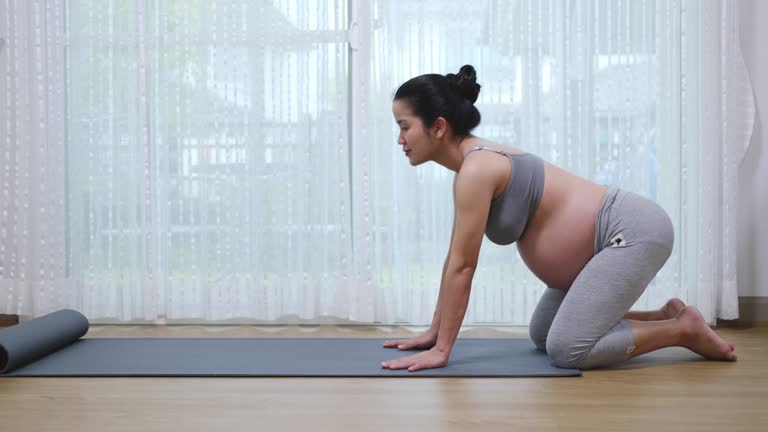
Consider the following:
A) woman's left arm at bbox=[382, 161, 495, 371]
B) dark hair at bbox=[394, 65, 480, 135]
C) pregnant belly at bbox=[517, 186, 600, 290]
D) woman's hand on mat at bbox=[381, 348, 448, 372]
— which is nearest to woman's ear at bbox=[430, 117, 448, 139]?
dark hair at bbox=[394, 65, 480, 135]

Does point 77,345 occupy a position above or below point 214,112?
below

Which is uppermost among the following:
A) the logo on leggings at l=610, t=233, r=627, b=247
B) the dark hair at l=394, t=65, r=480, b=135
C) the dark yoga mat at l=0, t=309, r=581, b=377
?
the dark hair at l=394, t=65, r=480, b=135

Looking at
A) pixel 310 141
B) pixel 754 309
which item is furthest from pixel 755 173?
pixel 310 141

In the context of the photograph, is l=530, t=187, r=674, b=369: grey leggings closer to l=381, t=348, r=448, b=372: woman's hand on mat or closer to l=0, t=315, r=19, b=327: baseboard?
l=381, t=348, r=448, b=372: woman's hand on mat

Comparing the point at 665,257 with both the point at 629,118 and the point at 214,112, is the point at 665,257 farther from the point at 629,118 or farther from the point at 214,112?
the point at 214,112

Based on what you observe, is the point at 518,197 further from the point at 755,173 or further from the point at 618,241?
the point at 755,173

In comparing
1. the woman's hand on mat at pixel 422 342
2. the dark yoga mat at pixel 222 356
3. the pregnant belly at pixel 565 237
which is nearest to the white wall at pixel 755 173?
the dark yoga mat at pixel 222 356

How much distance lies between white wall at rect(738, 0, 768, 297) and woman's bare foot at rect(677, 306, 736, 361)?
108cm

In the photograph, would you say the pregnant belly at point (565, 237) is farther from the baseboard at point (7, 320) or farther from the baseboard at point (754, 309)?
the baseboard at point (7, 320)

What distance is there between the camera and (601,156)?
315cm

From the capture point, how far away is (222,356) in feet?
7.80

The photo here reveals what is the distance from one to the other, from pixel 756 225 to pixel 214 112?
8.05 ft

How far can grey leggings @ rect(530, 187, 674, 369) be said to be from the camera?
2.10 meters

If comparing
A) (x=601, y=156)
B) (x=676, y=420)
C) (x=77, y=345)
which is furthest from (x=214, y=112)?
(x=676, y=420)
